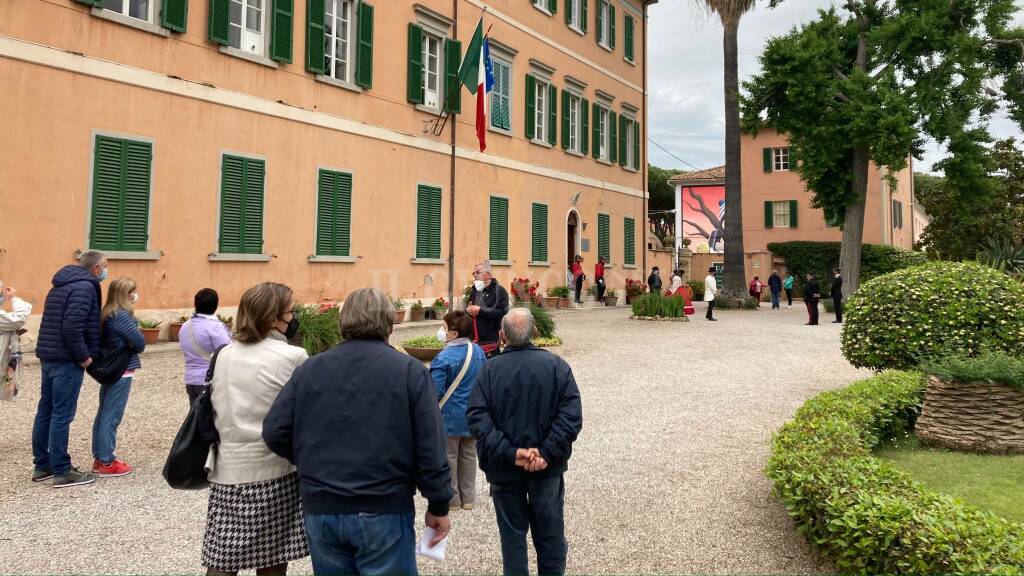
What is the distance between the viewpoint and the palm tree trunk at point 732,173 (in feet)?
77.9

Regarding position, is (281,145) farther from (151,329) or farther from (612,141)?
(612,141)

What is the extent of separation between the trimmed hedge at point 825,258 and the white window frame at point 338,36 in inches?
991

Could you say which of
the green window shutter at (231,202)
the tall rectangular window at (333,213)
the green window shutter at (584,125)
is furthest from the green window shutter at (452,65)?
the green window shutter at (584,125)

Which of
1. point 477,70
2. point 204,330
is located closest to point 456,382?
point 204,330

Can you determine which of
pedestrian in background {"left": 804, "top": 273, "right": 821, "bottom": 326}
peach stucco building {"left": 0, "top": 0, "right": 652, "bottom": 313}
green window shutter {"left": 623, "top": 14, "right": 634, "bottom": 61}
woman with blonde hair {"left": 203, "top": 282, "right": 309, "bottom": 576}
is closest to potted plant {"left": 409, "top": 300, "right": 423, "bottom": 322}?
peach stucco building {"left": 0, "top": 0, "right": 652, "bottom": 313}

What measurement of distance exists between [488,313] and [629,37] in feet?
70.0

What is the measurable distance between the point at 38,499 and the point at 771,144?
37.7 metres

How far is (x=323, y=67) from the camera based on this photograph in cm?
1373

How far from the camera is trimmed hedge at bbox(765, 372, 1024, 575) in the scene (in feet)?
9.70

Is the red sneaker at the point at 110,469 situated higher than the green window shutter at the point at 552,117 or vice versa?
the green window shutter at the point at 552,117

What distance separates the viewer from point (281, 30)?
1291 cm

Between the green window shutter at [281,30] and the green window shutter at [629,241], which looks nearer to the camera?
the green window shutter at [281,30]

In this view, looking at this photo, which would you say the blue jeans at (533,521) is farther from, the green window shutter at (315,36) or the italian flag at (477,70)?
the italian flag at (477,70)

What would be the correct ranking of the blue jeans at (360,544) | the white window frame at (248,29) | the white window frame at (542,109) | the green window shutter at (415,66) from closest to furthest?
the blue jeans at (360,544) → the white window frame at (248,29) → the green window shutter at (415,66) → the white window frame at (542,109)
